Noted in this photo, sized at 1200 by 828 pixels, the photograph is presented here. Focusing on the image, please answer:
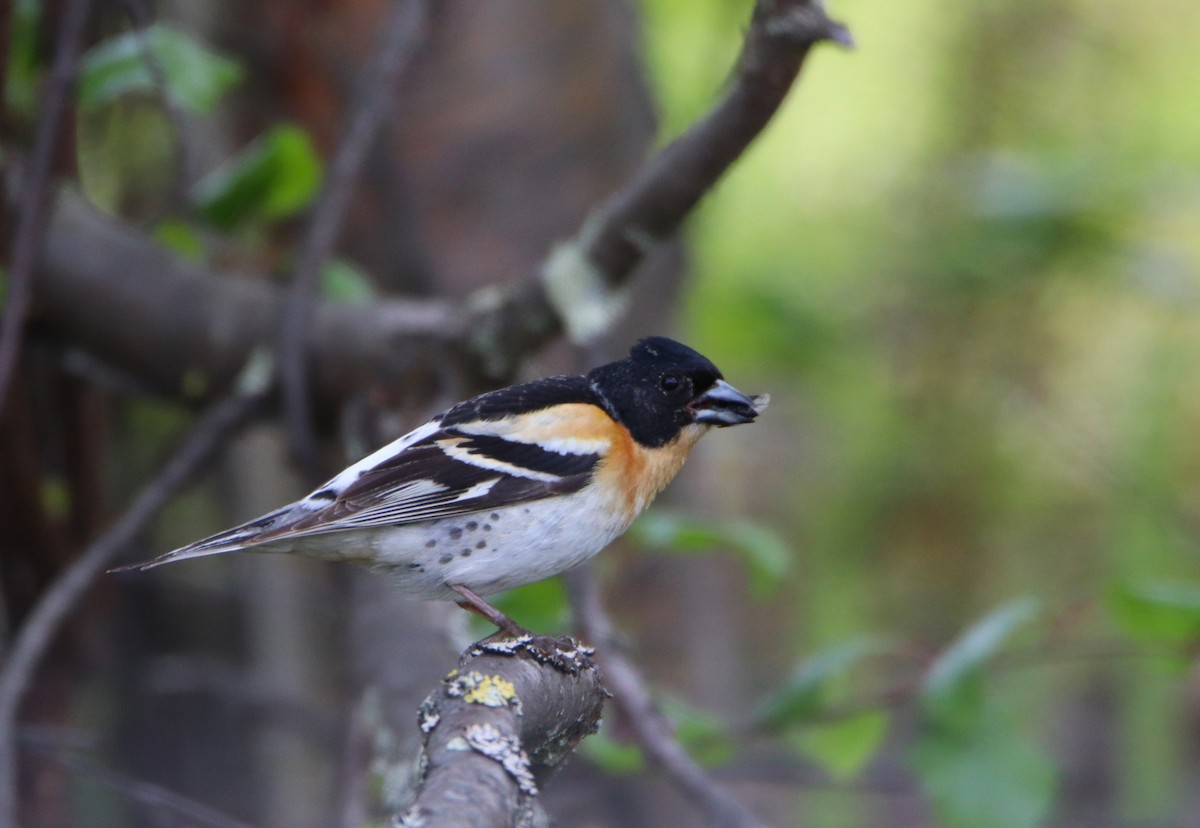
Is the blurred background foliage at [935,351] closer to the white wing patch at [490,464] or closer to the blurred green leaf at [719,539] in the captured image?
the blurred green leaf at [719,539]

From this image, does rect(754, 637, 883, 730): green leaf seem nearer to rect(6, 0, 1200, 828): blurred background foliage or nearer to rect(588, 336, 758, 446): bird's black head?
rect(588, 336, 758, 446): bird's black head

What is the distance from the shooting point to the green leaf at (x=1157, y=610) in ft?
9.21

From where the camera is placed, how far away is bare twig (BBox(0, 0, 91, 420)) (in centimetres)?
→ 317

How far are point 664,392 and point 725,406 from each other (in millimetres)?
140

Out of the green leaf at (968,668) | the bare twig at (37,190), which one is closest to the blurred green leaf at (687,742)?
the green leaf at (968,668)

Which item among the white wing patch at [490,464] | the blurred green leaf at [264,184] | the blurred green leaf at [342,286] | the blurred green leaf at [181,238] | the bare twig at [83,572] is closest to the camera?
the white wing patch at [490,464]

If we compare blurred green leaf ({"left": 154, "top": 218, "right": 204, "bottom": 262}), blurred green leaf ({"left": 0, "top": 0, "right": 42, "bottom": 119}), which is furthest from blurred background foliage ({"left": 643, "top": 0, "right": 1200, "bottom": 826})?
blurred green leaf ({"left": 0, "top": 0, "right": 42, "bottom": 119})

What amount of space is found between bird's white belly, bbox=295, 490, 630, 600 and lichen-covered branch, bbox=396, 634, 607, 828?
154 millimetres

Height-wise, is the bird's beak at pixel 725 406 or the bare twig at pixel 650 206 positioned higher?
the bare twig at pixel 650 206

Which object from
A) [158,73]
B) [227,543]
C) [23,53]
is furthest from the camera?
[23,53]

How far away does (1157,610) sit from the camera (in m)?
2.85

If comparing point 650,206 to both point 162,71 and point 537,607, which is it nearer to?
point 537,607

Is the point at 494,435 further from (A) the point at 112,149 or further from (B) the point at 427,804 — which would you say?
(A) the point at 112,149

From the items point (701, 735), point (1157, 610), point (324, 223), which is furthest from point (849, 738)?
point (324, 223)
